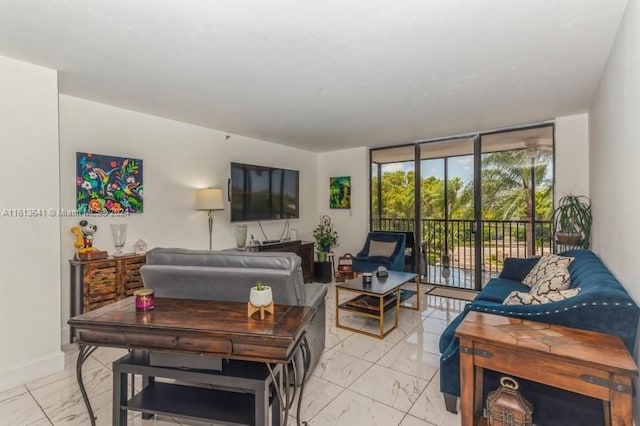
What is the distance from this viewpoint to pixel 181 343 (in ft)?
4.79

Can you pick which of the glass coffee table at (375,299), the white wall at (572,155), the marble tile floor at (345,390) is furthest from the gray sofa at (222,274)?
the white wall at (572,155)

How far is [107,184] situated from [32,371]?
180cm

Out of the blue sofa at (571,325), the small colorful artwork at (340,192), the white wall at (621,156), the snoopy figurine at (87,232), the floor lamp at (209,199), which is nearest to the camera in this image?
the blue sofa at (571,325)

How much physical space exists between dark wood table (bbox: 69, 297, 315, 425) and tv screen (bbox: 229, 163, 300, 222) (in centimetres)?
296

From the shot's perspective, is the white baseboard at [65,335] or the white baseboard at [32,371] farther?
the white baseboard at [65,335]

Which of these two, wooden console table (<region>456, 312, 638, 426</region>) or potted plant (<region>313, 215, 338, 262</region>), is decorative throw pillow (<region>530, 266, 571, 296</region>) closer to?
wooden console table (<region>456, 312, 638, 426</region>)

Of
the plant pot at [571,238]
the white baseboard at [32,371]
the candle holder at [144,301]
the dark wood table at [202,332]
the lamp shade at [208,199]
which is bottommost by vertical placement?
the white baseboard at [32,371]

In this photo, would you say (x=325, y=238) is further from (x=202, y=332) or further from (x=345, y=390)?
(x=202, y=332)

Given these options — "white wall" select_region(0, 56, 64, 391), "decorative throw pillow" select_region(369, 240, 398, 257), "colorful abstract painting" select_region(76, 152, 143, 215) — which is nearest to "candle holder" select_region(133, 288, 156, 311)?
"white wall" select_region(0, 56, 64, 391)

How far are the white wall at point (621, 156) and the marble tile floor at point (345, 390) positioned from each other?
1158 millimetres

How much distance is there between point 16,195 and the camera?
2361 mm

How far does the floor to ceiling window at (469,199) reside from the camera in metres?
4.43

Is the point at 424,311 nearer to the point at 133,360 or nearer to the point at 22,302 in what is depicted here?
the point at 133,360

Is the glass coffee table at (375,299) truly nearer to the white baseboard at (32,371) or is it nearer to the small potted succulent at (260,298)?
the small potted succulent at (260,298)
